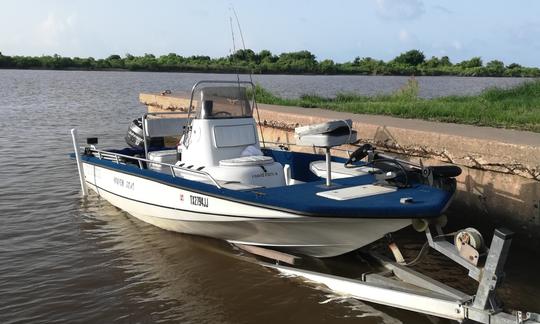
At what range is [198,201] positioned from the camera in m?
5.88

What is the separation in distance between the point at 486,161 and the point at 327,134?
265 centimetres

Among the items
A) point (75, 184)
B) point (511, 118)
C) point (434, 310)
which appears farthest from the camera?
point (75, 184)

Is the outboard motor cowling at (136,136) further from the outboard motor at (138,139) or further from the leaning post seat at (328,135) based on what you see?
the leaning post seat at (328,135)

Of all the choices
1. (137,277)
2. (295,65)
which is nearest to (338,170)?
(137,277)

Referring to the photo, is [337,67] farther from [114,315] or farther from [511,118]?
[114,315]

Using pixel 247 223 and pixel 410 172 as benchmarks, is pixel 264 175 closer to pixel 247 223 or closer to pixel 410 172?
pixel 247 223

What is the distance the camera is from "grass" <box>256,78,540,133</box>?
9281mm

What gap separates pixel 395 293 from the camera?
15.0 feet

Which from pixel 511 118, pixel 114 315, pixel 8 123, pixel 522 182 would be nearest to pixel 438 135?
pixel 522 182

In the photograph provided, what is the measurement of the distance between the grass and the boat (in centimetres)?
385

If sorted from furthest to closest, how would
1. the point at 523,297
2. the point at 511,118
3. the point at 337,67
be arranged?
the point at 337,67, the point at 511,118, the point at 523,297

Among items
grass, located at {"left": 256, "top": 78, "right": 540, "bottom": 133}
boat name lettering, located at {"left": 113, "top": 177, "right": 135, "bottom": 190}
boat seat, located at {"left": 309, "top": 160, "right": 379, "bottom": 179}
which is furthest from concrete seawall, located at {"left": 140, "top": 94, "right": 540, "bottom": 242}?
boat name lettering, located at {"left": 113, "top": 177, "right": 135, "bottom": 190}

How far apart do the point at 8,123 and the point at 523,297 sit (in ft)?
57.5

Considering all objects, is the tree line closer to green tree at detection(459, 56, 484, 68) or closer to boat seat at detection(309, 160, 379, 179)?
green tree at detection(459, 56, 484, 68)
